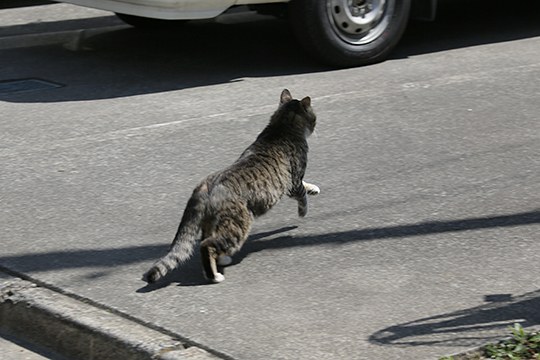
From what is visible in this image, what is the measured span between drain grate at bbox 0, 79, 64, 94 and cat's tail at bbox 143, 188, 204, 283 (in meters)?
3.63

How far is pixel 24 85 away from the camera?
8.85m

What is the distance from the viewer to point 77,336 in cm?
505

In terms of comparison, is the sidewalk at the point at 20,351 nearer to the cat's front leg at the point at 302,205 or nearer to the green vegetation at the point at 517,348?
the cat's front leg at the point at 302,205

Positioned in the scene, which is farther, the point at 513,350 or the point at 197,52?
the point at 197,52

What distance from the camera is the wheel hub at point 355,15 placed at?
891 centimetres

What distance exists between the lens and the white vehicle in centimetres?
849

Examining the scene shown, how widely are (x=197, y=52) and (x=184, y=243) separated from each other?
15.1 feet

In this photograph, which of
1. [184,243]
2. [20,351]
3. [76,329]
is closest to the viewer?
[76,329]

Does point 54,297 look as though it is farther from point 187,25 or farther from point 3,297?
point 187,25

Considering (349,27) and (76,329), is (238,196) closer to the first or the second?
(76,329)

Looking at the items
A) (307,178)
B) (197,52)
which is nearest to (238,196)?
(307,178)

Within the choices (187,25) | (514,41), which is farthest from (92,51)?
(514,41)

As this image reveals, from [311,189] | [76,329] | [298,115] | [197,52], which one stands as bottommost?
[76,329]

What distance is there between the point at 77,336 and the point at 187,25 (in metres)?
5.95
